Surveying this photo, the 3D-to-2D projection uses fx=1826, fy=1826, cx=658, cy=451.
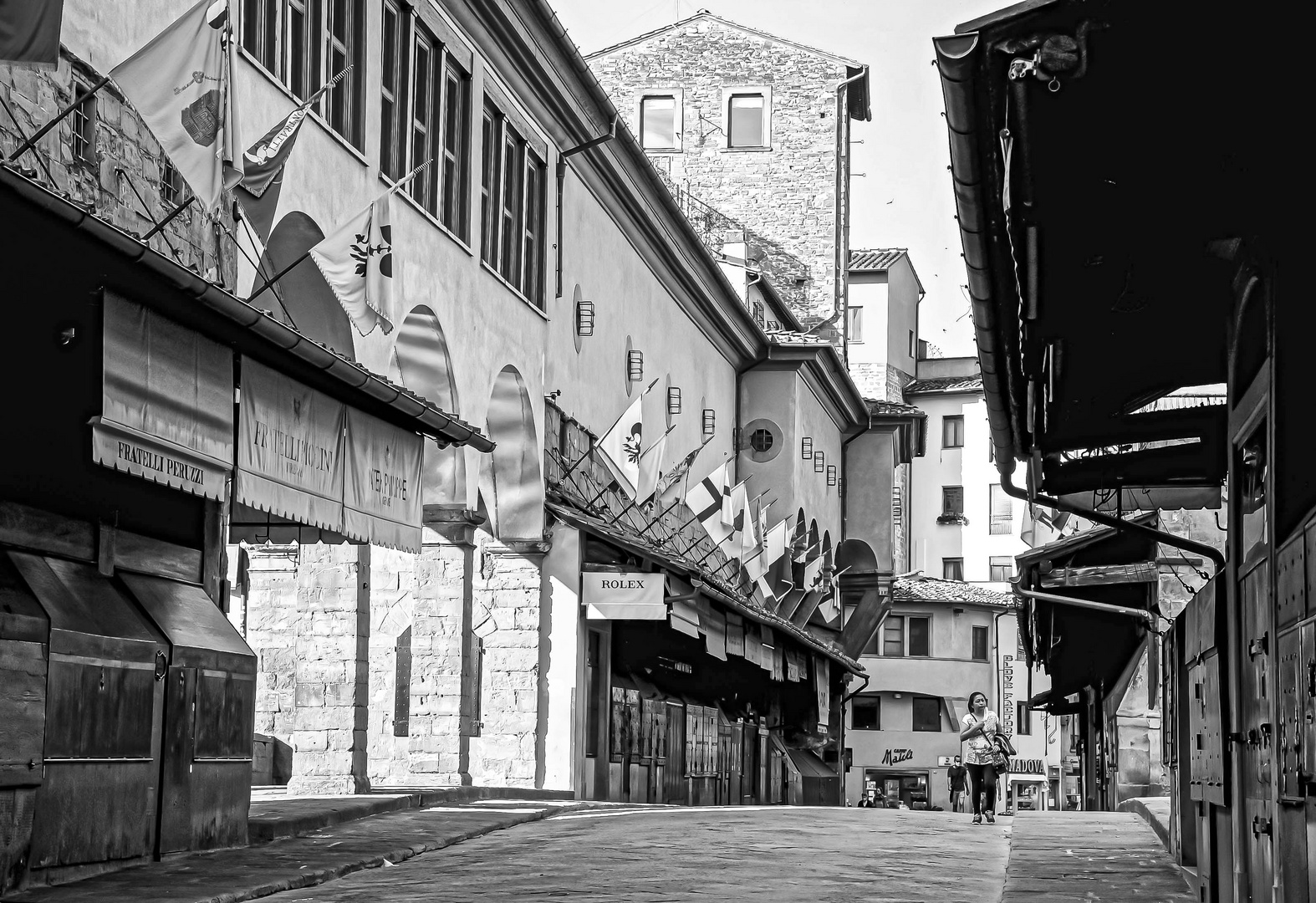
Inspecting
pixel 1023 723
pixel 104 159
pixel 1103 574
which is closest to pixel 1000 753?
pixel 1103 574

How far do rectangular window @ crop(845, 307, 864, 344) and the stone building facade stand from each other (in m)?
19.2

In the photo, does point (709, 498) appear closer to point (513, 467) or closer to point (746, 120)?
point (513, 467)

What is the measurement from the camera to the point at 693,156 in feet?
167

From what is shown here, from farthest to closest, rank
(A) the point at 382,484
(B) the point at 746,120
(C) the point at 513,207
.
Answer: (B) the point at 746,120 → (C) the point at 513,207 → (A) the point at 382,484

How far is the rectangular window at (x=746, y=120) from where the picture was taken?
51.2 metres

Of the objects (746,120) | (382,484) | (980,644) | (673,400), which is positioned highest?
(746,120)

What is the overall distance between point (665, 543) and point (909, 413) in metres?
25.2

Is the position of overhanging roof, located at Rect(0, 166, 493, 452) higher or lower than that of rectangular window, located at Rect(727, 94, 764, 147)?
lower

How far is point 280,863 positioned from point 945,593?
182 feet

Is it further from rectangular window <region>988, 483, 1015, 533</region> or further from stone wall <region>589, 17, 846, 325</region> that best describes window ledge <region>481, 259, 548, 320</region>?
rectangular window <region>988, 483, 1015, 533</region>

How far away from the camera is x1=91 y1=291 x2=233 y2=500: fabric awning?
9445 mm

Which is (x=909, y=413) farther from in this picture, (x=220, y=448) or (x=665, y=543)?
(x=220, y=448)

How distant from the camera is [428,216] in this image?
20078mm

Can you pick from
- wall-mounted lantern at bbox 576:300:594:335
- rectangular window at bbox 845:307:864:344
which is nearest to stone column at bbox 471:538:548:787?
wall-mounted lantern at bbox 576:300:594:335
